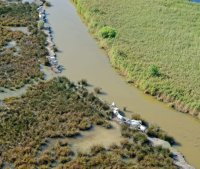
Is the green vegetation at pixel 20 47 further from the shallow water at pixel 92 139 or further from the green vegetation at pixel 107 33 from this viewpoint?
the shallow water at pixel 92 139

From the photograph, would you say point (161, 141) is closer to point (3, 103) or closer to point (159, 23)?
point (3, 103)

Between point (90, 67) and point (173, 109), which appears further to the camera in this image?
point (90, 67)

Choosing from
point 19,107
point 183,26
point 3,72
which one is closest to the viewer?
point 19,107

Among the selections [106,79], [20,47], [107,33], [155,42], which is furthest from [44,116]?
[155,42]

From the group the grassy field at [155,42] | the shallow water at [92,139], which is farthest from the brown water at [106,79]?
the shallow water at [92,139]

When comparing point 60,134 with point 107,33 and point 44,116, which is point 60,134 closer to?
point 44,116

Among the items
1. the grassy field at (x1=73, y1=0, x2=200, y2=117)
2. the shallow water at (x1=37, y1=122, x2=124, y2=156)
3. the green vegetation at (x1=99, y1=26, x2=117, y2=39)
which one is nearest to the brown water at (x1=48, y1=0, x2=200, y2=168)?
the grassy field at (x1=73, y1=0, x2=200, y2=117)

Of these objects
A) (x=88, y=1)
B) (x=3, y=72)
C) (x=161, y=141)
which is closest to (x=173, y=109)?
(x=161, y=141)
